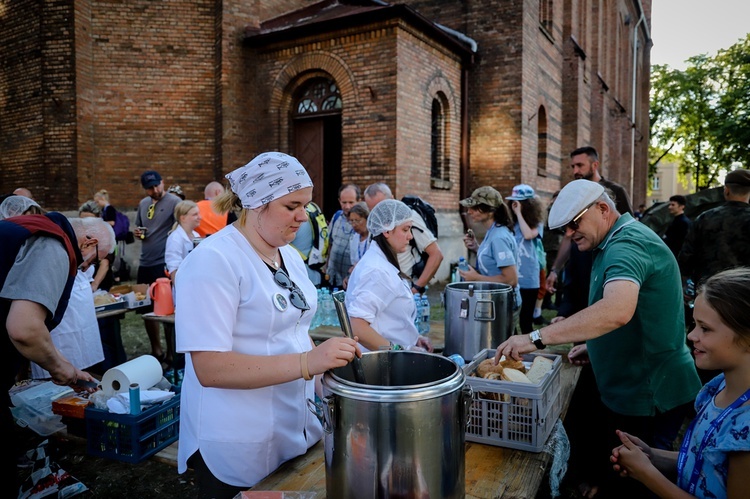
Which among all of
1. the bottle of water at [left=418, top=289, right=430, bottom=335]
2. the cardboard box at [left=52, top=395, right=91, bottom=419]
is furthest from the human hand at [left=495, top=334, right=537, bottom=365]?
the cardboard box at [left=52, top=395, right=91, bottom=419]

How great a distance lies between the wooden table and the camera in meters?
1.72

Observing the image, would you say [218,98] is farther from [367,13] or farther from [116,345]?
[116,345]

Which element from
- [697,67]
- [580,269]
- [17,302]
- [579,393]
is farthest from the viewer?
[697,67]

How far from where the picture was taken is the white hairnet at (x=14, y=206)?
3221mm

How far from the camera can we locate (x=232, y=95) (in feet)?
40.6

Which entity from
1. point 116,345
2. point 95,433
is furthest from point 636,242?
point 116,345

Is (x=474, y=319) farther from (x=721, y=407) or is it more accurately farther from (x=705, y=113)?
(x=705, y=113)

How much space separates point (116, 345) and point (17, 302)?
12.3ft

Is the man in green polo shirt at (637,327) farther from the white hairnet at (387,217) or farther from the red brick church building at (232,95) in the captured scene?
the red brick church building at (232,95)

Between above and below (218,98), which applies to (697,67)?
above

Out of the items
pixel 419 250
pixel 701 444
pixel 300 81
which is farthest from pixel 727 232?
pixel 300 81

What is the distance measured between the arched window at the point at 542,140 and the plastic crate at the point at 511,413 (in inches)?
539

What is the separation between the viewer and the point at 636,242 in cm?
242

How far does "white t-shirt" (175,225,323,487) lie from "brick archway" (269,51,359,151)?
32.6ft
